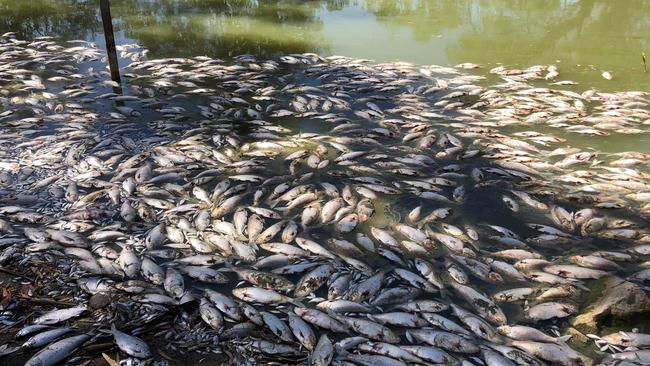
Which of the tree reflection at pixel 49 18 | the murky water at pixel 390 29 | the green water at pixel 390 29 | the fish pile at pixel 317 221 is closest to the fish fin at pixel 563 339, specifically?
the fish pile at pixel 317 221

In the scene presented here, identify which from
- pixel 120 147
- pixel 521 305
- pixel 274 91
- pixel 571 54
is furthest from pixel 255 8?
pixel 521 305

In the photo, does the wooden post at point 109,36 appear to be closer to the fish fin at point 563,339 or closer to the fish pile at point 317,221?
the fish pile at point 317,221

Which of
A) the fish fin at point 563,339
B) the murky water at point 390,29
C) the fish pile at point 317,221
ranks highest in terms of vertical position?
the murky water at point 390,29

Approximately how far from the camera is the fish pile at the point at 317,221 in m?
3.45

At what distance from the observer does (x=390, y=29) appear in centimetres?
1216

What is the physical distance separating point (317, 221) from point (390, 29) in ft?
28.5

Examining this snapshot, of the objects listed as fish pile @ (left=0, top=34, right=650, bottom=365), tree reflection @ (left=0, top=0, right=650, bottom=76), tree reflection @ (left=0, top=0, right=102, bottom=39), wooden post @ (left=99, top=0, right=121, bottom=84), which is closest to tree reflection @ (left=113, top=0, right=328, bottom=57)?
tree reflection @ (left=0, top=0, right=650, bottom=76)

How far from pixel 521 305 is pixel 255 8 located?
13.2m

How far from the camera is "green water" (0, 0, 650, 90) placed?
9.90m

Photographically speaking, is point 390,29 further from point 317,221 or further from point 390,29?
point 317,221

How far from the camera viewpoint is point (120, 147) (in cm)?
609

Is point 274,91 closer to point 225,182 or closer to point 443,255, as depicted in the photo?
point 225,182

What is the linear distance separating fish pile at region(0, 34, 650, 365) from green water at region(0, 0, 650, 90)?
242 cm

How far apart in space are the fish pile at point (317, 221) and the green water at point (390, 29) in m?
2.42
